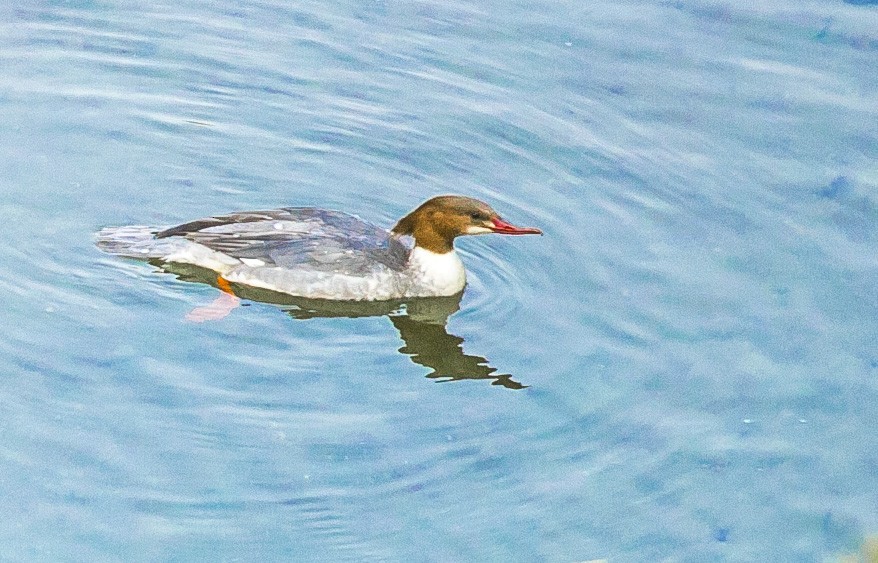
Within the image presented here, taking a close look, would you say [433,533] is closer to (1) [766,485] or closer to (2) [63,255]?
(1) [766,485]

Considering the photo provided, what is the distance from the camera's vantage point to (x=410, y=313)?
9766mm

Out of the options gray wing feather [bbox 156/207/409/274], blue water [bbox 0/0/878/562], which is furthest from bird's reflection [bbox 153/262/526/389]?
gray wing feather [bbox 156/207/409/274]

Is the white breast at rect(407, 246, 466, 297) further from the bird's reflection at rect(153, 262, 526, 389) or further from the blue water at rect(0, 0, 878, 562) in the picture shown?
the blue water at rect(0, 0, 878, 562)

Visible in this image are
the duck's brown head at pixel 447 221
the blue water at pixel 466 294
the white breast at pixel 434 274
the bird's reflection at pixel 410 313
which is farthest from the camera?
the white breast at pixel 434 274

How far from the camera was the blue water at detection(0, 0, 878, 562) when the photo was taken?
759 cm

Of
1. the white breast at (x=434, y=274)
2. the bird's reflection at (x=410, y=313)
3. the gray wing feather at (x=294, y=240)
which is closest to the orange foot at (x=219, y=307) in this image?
the bird's reflection at (x=410, y=313)

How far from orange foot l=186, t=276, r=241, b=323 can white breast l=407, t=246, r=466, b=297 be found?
116 centimetres

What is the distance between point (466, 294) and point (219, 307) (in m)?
1.63

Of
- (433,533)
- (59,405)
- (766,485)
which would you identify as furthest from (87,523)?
(766,485)

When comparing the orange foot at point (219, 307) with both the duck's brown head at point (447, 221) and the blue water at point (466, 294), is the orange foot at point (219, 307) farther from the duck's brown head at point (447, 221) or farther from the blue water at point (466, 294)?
the duck's brown head at point (447, 221)

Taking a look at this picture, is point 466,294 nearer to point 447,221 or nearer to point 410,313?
point 410,313

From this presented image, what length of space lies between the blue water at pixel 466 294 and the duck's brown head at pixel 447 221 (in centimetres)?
43

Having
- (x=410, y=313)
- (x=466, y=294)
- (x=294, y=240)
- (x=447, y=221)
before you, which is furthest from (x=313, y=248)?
(x=466, y=294)

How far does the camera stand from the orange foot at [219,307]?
912 centimetres
